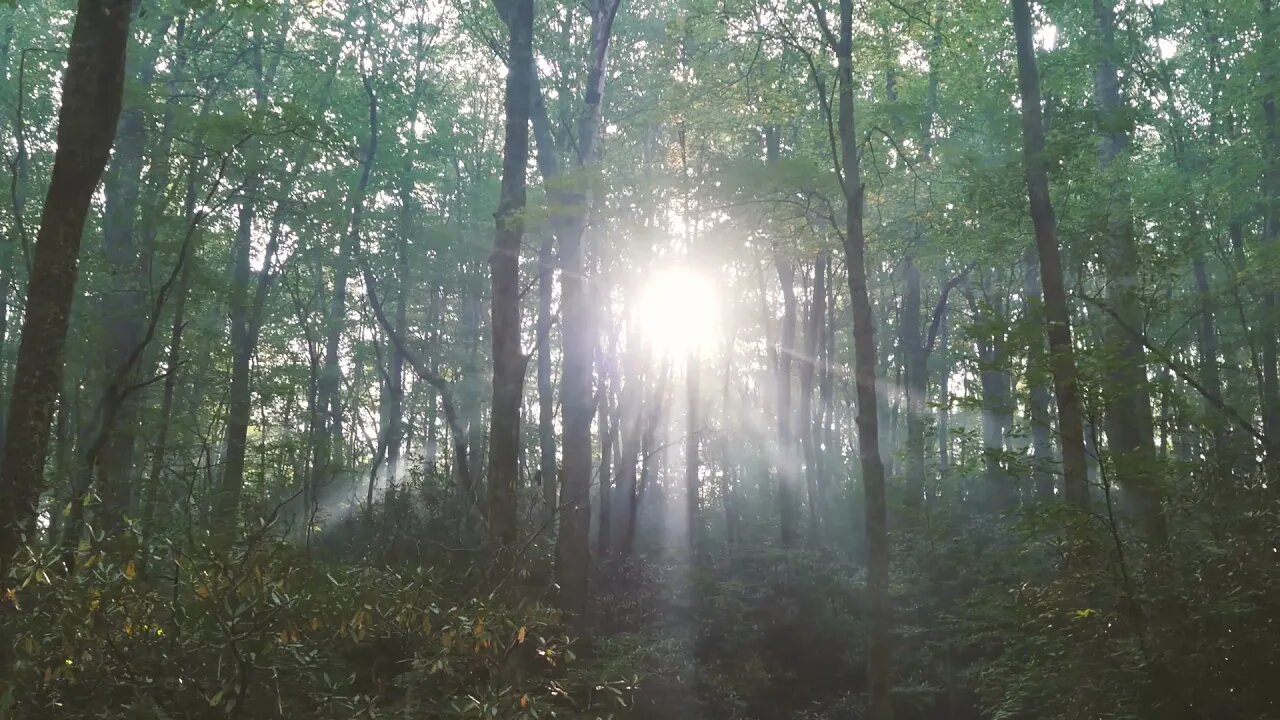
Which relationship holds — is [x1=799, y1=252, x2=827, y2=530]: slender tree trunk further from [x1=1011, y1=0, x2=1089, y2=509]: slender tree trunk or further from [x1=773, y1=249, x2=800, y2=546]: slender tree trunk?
[x1=1011, y1=0, x2=1089, y2=509]: slender tree trunk

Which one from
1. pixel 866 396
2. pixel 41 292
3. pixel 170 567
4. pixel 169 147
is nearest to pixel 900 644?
pixel 866 396

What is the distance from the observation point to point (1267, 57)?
52.0ft

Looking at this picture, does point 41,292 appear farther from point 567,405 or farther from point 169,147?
point 169,147

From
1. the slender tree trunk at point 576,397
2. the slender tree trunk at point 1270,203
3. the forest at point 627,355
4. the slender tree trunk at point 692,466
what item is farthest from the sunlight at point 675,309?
the slender tree trunk at point 1270,203

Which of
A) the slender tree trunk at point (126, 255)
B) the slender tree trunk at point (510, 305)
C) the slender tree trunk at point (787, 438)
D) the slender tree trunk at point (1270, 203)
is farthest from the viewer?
the slender tree trunk at point (787, 438)

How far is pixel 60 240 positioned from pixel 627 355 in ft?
63.7

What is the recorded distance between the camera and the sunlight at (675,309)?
19.8 metres

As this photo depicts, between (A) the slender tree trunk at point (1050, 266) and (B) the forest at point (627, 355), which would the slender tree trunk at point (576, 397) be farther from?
(A) the slender tree trunk at point (1050, 266)

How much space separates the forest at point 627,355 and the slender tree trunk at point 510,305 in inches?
1.7

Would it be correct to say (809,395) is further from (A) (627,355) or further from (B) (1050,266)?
(B) (1050,266)

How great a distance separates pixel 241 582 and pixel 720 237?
40.6ft

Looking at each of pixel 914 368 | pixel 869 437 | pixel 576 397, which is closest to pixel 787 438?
pixel 914 368

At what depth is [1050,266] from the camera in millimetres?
10180

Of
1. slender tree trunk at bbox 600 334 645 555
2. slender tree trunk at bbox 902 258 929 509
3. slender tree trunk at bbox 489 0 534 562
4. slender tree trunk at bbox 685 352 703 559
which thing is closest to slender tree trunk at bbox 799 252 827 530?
slender tree trunk at bbox 902 258 929 509
